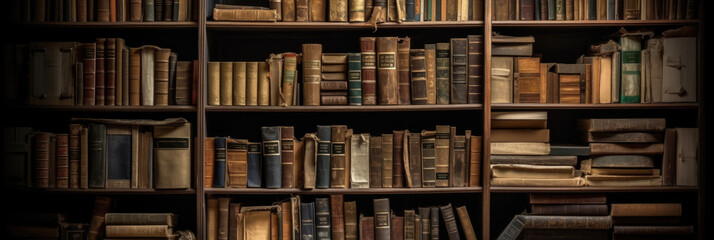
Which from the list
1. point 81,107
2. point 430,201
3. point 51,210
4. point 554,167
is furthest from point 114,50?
point 554,167

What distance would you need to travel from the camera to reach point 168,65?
275cm

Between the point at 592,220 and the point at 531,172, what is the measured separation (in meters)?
0.34

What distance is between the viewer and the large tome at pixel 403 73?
277 centimetres

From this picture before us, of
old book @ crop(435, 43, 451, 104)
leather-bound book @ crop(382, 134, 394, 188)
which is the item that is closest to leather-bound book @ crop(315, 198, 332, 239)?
leather-bound book @ crop(382, 134, 394, 188)

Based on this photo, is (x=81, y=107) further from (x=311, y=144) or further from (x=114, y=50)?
(x=311, y=144)

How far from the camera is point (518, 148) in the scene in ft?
9.16

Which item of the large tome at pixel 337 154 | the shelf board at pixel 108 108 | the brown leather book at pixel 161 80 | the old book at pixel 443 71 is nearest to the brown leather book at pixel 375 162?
the large tome at pixel 337 154

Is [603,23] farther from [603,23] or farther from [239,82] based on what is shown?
[239,82]

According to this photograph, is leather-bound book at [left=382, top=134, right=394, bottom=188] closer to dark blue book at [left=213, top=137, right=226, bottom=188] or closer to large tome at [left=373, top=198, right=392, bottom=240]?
large tome at [left=373, top=198, right=392, bottom=240]

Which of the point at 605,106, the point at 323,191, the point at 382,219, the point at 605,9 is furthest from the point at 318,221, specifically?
the point at 605,9

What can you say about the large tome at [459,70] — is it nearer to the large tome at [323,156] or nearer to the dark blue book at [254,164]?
the large tome at [323,156]

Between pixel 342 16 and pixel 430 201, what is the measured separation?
1.07 m

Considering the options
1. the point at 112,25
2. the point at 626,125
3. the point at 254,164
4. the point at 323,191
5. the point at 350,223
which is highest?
the point at 112,25

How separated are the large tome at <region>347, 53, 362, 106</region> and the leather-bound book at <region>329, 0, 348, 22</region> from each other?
0.17 metres
